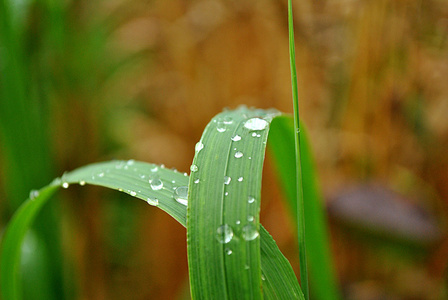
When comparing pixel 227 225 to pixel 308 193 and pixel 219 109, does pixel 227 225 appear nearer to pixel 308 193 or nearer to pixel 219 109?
pixel 308 193

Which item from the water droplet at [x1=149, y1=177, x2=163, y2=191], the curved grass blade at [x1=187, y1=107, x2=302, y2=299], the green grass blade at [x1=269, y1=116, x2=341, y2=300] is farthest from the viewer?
the green grass blade at [x1=269, y1=116, x2=341, y2=300]

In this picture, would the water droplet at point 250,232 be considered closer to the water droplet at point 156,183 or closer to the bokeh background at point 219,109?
the water droplet at point 156,183

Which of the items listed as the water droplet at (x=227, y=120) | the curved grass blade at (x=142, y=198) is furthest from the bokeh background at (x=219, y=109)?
the water droplet at (x=227, y=120)

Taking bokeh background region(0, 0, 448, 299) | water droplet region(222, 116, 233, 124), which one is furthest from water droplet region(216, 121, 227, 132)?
bokeh background region(0, 0, 448, 299)

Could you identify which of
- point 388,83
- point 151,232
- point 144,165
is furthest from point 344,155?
point 144,165

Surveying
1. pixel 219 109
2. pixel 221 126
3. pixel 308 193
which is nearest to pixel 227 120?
pixel 221 126

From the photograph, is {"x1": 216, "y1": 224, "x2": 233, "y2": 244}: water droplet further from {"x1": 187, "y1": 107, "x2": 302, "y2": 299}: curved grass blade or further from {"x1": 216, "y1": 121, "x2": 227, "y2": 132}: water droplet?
{"x1": 216, "y1": 121, "x2": 227, "y2": 132}: water droplet
